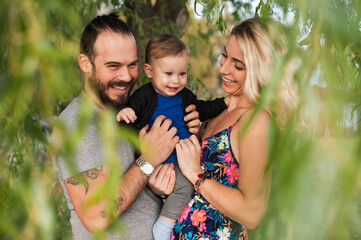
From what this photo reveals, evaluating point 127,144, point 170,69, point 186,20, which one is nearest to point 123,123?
point 127,144

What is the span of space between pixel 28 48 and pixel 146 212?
1026mm

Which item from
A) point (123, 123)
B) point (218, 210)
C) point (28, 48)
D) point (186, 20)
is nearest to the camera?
point (28, 48)

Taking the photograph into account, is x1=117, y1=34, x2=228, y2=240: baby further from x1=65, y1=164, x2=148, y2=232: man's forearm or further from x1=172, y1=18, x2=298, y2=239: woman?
x1=65, y1=164, x2=148, y2=232: man's forearm

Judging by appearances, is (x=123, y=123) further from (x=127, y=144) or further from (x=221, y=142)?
(x=221, y=142)

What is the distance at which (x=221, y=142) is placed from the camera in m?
1.37

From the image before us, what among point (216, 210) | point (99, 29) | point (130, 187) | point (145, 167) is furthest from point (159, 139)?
point (99, 29)

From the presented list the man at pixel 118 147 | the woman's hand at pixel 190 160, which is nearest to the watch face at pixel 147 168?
the man at pixel 118 147

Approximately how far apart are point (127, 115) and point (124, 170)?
0.23 m

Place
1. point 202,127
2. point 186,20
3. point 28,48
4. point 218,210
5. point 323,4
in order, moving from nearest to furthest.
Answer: point 28,48
point 323,4
point 218,210
point 202,127
point 186,20

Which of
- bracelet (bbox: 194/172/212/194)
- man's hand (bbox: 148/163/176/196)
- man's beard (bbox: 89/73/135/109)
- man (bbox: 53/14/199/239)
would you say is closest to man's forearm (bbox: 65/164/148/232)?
man (bbox: 53/14/199/239)

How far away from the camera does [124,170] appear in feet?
A: 4.42

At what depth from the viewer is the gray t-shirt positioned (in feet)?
3.96

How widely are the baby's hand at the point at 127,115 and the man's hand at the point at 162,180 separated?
242 mm

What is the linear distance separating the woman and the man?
0.12m
